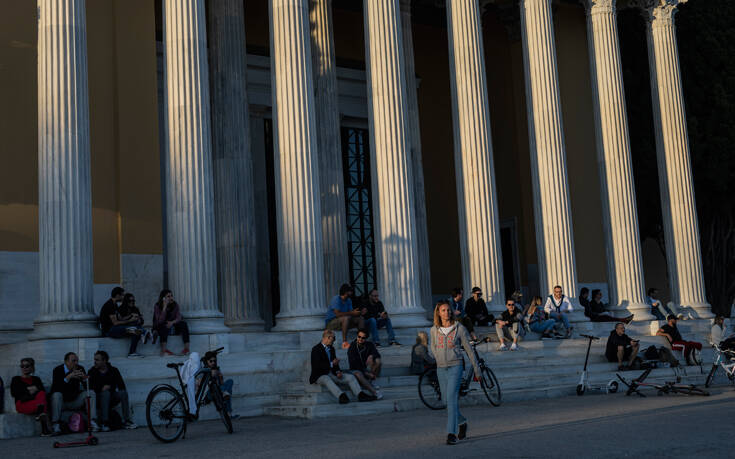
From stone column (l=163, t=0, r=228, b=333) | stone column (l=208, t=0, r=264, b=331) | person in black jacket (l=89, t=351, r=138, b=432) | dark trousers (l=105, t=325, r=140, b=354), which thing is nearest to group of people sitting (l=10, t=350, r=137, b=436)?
person in black jacket (l=89, t=351, r=138, b=432)

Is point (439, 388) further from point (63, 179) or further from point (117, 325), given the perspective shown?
point (63, 179)

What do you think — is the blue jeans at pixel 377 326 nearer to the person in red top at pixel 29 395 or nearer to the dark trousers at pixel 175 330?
the dark trousers at pixel 175 330

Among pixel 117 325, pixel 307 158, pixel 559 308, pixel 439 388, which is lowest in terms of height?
pixel 439 388

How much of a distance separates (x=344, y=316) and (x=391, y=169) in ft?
15.4

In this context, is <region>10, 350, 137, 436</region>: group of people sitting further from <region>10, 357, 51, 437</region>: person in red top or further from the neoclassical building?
the neoclassical building

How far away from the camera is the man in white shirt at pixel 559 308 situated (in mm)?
25016

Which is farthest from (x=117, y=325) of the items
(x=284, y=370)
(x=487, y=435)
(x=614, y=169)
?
(x=614, y=169)

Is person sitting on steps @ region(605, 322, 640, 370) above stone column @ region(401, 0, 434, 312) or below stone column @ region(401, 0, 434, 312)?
below

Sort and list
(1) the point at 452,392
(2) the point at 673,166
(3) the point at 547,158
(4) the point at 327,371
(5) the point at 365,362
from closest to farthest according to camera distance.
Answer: (1) the point at 452,392 → (4) the point at 327,371 → (5) the point at 365,362 → (3) the point at 547,158 → (2) the point at 673,166

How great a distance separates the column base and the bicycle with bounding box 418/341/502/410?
691 cm

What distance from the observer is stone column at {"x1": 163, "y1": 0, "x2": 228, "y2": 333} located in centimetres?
2002

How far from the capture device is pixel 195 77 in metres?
20.5

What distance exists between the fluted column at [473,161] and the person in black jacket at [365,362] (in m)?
6.54

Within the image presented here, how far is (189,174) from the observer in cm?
2020
